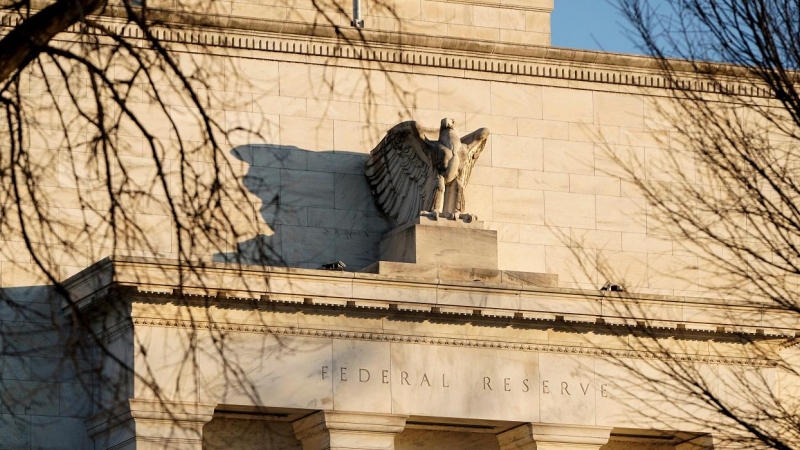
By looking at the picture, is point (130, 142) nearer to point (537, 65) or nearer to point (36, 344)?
point (36, 344)

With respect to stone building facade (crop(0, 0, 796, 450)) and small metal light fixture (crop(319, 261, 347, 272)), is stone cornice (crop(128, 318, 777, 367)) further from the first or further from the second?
small metal light fixture (crop(319, 261, 347, 272))

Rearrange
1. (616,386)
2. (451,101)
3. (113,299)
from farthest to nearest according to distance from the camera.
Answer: (451,101) < (616,386) < (113,299)

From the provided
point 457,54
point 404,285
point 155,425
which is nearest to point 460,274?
point 404,285

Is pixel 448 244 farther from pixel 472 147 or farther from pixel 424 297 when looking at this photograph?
pixel 472 147

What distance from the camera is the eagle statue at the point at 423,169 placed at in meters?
30.3

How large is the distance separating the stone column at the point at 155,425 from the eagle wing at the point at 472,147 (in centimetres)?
580

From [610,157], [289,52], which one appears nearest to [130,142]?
[289,52]

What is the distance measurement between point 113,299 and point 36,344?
6.95 ft

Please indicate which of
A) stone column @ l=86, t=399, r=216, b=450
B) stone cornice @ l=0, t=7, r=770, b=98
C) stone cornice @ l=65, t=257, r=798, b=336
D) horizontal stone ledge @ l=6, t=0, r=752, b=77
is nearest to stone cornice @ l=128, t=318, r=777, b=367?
stone cornice @ l=65, t=257, r=798, b=336

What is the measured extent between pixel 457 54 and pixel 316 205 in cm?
391

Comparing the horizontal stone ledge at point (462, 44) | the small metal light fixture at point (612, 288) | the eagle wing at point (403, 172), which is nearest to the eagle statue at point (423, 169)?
the eagle wing at point (403, 172)

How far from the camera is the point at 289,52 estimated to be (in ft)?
105

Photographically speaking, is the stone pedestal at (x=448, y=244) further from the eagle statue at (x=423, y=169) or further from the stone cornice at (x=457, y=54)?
the stone cornice at (x=457, y=54)

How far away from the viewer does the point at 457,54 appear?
33.2 metres
